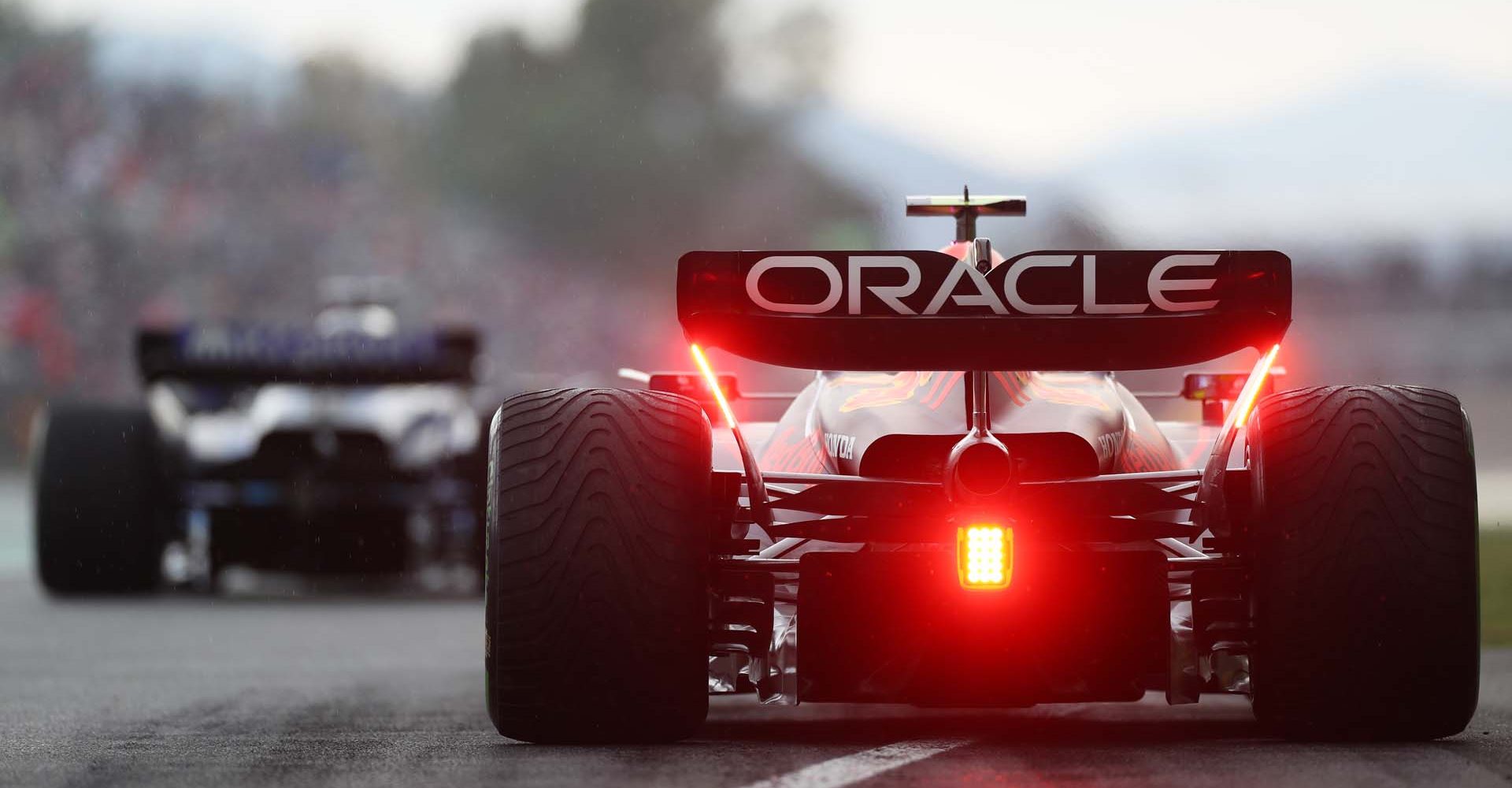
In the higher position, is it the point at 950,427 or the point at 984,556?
the point at 950,427

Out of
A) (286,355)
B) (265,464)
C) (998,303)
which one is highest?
(286,355)

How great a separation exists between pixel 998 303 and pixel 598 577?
4.02 ft

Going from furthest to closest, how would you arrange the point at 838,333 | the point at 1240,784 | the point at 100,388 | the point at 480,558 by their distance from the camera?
1. the point at 100,388
2. the point at 480,558
3. the point at 838,333
4. the point at 1240,784

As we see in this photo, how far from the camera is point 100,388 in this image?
4662 centimetres

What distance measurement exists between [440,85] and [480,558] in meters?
44.3

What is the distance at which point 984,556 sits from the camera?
20.4 feet

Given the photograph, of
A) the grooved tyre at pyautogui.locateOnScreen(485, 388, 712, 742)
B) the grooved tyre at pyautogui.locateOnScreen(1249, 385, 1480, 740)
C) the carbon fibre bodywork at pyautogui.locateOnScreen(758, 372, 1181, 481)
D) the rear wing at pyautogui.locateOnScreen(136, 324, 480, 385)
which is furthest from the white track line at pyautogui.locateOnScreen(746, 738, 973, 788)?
the rear wing at pyautogui.locateOnScreen(136, 324, 480, 385)

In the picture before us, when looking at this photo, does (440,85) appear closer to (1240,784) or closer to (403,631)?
(403,631)

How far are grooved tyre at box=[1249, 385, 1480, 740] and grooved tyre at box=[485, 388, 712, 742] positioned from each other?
4.92 feet

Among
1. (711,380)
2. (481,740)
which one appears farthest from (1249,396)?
(481,740)

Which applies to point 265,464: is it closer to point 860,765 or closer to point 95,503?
point 95,503

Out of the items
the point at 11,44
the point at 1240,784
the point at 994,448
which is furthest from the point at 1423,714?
the point at 11,44

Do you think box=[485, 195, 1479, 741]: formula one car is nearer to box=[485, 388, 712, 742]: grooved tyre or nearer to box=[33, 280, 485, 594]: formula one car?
box=[485, 388, 712, 742]: grooved tyre

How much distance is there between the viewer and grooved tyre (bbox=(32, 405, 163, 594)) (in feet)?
48.5
